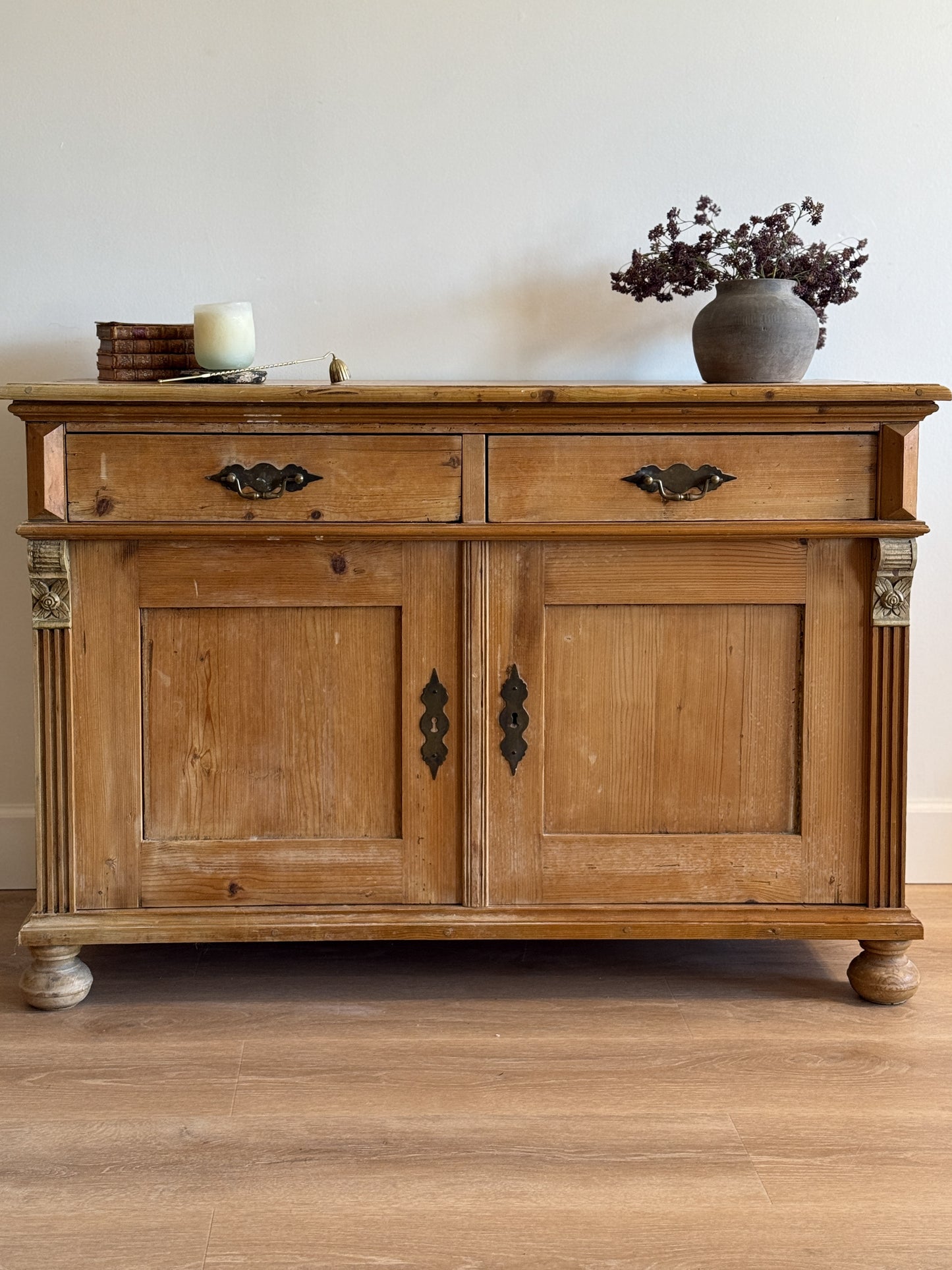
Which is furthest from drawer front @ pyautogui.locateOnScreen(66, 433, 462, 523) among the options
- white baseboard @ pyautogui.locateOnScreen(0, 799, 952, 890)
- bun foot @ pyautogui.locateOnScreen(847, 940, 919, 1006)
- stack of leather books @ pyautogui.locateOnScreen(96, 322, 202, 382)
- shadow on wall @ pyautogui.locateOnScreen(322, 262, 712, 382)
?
white baseboard @ pyautogui.locateOnScreen(0, 799, 952, 890)

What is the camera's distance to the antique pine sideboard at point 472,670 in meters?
1.81

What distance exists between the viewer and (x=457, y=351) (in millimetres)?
2354

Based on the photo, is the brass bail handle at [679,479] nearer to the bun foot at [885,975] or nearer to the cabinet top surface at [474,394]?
the cabinet top surface at [474,394]

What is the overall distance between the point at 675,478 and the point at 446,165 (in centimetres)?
87

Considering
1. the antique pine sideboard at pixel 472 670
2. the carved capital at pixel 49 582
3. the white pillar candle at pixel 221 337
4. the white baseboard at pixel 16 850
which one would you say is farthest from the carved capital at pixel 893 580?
the white baseboard at pixel 16 850

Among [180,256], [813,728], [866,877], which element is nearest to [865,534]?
[813,728]

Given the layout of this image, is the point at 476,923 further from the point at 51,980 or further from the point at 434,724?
the point at 51,980

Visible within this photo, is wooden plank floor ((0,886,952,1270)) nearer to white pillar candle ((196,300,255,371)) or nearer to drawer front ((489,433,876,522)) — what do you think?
drawer front ((489,433,876,522))

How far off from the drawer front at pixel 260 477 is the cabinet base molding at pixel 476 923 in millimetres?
591

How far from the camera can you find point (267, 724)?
187 cm

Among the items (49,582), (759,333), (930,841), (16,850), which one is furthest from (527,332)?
(16,850)

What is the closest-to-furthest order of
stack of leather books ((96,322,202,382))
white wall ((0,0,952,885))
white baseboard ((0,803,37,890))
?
stack of leather books ((96,322,202,382))
white wall ((0,0,952,885))
white baseboard ((0,803,37,890))

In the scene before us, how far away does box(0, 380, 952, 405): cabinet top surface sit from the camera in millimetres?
1758

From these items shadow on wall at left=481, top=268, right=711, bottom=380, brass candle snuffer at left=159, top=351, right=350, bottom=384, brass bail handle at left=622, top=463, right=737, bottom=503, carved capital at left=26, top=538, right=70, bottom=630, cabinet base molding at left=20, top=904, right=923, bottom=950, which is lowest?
cabinet base molding at left=20, top=904, right=923, bottom=950
